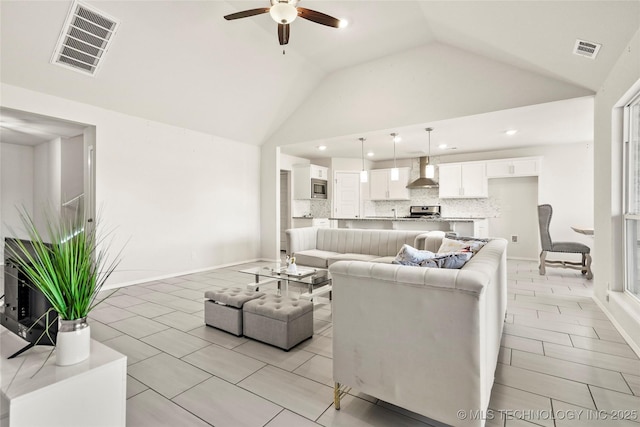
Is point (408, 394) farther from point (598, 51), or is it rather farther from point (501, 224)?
point (501, 224)

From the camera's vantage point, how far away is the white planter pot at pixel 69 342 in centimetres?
135

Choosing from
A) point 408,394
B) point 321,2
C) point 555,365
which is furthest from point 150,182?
point 555,365

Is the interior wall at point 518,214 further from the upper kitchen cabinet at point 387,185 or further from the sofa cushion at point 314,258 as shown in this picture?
the sofa cushion at point 314,258

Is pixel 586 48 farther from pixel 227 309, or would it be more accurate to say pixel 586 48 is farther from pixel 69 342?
pixel 69 342

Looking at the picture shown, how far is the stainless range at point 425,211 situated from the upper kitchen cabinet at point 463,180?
375mm

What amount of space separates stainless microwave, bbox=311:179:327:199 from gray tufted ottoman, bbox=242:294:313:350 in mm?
5374

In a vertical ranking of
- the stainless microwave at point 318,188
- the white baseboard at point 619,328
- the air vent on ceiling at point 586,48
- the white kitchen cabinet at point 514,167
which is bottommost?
the white baseboard at point 619,328

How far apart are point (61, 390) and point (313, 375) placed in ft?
4.61

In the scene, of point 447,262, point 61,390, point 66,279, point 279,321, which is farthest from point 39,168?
point 447,262

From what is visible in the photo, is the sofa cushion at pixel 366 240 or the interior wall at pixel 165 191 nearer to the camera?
the interior wall at pixel 165 191

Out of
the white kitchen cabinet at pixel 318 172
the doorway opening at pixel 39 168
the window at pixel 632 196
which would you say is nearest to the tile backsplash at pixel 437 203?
the white kitchen cabinet at pixel 318 172

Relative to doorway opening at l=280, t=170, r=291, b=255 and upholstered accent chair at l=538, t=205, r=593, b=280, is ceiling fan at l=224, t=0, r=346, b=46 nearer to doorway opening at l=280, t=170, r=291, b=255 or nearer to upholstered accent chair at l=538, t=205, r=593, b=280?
upholstered accent chair at l=538, t=205, r=593, b=280

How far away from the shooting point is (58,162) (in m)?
6.18

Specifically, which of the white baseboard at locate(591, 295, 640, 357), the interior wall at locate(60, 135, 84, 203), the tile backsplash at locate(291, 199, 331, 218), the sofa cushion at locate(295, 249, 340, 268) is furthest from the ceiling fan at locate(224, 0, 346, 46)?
the tile backsplash at locate(291, 199, 331, 218)
